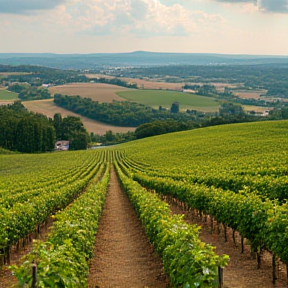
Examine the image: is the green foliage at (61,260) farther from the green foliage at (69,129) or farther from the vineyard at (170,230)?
the green foliage at (69,129)

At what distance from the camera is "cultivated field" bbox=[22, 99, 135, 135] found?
489 feet

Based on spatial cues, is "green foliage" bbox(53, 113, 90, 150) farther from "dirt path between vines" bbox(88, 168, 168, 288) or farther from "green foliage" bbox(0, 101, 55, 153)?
"dirt path between vines" bbox(88, 168, 168, 288)

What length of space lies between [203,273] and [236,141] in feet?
182

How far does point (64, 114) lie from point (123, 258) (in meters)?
155

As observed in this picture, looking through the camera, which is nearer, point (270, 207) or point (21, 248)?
point (270, 207)

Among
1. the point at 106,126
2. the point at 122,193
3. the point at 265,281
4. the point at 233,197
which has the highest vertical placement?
the point at 233,197

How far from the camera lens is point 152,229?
1555 cm

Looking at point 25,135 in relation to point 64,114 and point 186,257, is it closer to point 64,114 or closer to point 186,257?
point 64,114

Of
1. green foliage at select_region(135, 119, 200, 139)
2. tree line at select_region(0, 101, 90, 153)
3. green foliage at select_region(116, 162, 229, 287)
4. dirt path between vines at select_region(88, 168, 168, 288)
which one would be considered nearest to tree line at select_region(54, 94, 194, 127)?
green foliage at select_region(135, 119, 200, 139)

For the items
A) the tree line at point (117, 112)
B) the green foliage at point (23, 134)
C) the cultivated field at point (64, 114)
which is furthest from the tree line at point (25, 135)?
the tree line at point (117, 112)

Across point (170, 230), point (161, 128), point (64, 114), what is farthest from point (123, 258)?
point (64, 114)

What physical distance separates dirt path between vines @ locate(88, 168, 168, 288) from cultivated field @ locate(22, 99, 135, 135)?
12028 centimetres

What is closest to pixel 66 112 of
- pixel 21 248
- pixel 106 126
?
pixel 106 126

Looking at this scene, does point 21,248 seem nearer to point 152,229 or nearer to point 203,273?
point 152,229
